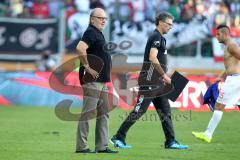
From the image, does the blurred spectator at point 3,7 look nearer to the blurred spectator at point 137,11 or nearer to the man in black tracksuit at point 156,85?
the blurred spectator at point 137,11

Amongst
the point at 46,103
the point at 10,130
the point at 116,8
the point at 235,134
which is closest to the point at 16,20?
the point at 116,8

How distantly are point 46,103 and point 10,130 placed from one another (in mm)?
7249

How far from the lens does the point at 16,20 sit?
3084 centimetres

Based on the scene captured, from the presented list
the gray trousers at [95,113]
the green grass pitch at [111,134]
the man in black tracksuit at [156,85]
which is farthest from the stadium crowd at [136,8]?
the gray trousers at [95,113]

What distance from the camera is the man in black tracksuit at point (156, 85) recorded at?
1497 centimetres

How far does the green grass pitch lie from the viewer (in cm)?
1384

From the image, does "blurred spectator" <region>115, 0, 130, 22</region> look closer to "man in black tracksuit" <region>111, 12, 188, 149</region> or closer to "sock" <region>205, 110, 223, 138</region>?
"man in black tracksuit" <region>111, 12, 188, 149</region>

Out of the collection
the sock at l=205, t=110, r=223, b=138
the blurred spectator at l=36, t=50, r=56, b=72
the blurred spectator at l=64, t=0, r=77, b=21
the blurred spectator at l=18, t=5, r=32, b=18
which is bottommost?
the blurred spectator at l=36, t=50, r=56, b=72

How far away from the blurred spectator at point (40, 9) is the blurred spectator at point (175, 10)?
4860mm

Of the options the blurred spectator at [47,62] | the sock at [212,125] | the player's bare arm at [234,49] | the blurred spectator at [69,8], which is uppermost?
the player's bare arm at [234,49]

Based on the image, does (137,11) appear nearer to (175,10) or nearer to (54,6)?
Result: (175,10)

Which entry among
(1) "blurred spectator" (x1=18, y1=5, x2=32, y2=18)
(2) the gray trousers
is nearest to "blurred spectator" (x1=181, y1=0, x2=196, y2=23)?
A: (1) "blurred spectator" (x1=18, y1=5, x2=32, y2=18)

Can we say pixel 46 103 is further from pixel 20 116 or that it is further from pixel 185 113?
pixel 185 113

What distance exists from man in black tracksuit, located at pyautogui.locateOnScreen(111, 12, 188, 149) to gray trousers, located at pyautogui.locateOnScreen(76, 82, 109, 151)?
1.22 metres
